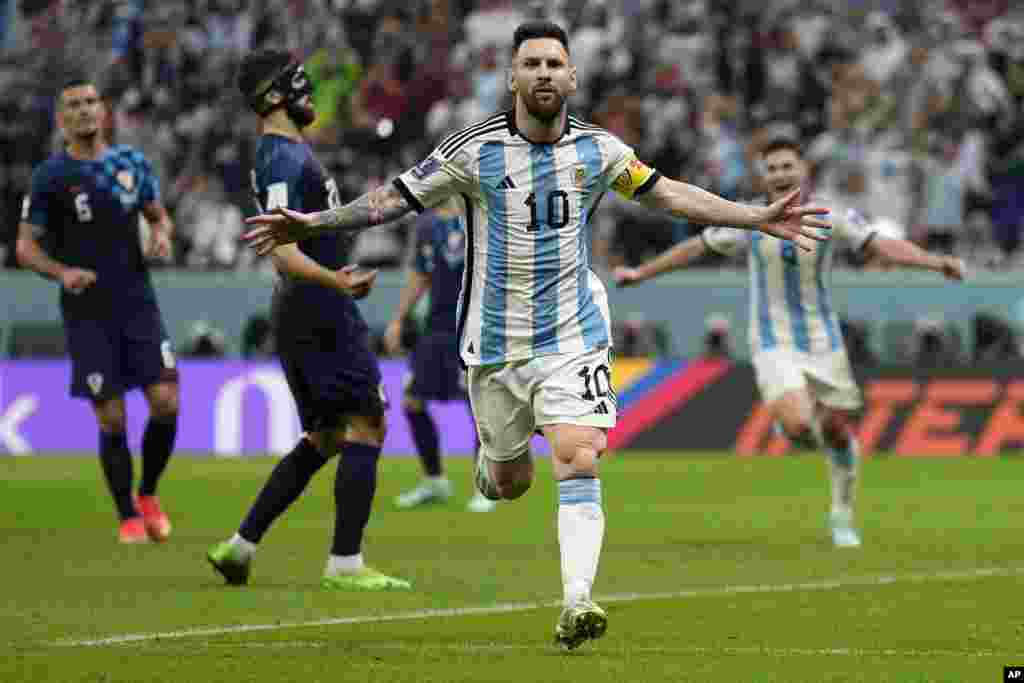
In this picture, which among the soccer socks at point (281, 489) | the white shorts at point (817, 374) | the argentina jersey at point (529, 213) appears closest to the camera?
the argentina jersey at point (529, 213)

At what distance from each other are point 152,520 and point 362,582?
Result: 3.12m

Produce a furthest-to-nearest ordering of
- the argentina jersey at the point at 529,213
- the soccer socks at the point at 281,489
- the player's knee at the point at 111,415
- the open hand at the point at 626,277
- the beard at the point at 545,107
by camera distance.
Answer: the player's knee at the point at 111,415
the open hand at the point at 626,277
the soccer socks at the point at 281,489
the argentina jersey at the point at 529,213
the beard at the point at 545,107

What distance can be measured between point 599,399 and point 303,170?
250cm

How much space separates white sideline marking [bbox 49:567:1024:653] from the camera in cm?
809

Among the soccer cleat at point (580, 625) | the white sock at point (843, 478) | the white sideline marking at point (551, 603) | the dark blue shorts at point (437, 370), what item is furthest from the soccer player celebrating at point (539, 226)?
the dark blue shorts at point (437, 370)

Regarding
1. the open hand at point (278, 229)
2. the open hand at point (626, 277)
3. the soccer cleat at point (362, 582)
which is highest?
the open hand at point (278, 229)

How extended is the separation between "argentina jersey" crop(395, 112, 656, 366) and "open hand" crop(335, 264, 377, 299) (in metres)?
1.29

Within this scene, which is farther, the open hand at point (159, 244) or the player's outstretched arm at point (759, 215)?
the open hand at point (159, 244)

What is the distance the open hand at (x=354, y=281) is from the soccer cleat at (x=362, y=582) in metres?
1.38

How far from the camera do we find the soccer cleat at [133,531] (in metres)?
12.6

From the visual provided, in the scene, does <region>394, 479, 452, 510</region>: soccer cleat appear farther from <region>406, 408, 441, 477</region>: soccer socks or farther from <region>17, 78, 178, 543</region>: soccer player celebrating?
<region>17, 78, 178, 543</region>: soccer player celebrating

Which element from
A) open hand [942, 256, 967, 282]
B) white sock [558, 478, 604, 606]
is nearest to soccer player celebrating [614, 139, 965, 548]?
open hand [942, 256, 967, 282]

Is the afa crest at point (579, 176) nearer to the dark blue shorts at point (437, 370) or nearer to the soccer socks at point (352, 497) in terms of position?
the soccer socks at point (352, 497)

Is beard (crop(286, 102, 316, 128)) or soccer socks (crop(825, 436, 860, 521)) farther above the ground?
beard (crop(286, 102, 316, 128))
